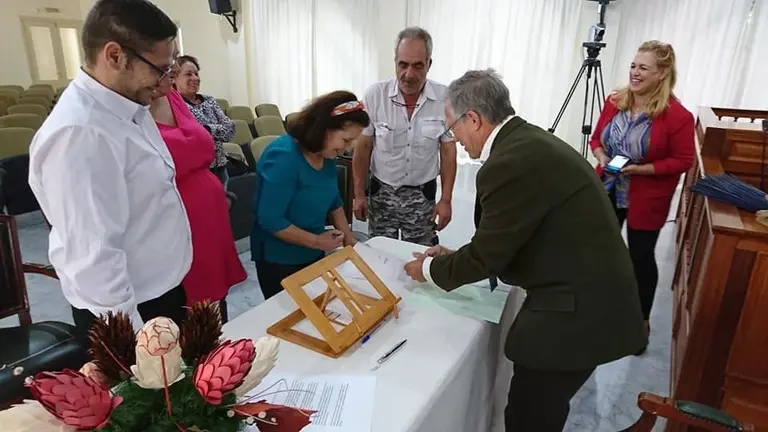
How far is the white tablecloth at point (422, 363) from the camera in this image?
102 centimetres

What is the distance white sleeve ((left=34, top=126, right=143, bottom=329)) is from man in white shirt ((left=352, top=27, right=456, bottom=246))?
1.27 m

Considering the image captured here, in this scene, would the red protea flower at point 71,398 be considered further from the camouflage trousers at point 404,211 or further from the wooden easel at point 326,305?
the camouflage trousers at point 404,211

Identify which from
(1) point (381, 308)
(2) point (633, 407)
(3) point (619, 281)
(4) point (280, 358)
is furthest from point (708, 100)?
(4) point (280, 358)

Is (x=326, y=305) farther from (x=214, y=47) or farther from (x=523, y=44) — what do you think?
(x=214, y=47)

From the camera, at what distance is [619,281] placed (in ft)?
3.92

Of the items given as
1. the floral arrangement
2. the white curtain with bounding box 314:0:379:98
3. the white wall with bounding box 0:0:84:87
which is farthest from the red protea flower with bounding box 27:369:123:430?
the white wall with bounding box 0:0:84:87

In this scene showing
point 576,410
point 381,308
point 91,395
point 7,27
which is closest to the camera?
point 91,395

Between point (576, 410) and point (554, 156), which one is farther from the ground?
point (554, 156)

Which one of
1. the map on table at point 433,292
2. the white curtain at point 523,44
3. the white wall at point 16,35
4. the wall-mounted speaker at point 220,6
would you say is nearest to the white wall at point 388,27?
the white curtain at point 523,44

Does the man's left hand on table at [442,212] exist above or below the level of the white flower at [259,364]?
below

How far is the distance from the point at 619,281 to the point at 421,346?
50 centimetres

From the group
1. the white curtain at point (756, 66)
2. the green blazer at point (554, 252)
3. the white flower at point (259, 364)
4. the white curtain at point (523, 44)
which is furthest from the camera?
the white curtain at point (523, 44)

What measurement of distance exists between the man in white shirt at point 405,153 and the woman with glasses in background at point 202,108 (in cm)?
93

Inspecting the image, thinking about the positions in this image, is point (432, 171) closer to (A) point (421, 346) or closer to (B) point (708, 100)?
(A) point (421, 346)
